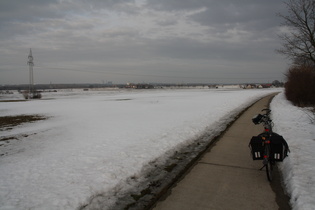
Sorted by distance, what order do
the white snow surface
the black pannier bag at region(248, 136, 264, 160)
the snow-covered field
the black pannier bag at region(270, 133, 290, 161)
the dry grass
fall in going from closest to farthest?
the white snow surface
the snow-covered field
the black pannier bag at region(270, 133, 290, 161)
the black pannier bag at region(248, 136, 264, 160)
the dry grass

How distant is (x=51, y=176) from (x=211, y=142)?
17.3 ft

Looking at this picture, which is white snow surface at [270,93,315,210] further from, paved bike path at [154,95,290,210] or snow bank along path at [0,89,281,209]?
snow bank along path at [0,89,281,209]

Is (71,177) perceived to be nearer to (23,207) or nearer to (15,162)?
(23,207)

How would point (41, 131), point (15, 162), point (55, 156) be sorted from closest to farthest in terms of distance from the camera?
1. point (15, 162)
2. point (55, 156)
3. point (41, 131)

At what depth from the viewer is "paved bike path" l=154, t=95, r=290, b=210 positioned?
4.04 m

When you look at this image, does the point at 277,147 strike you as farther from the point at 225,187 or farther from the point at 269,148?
the point at 225,187

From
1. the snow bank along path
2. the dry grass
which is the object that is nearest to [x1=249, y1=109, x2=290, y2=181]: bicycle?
the snow bank along path

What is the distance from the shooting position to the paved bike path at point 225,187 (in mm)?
4039

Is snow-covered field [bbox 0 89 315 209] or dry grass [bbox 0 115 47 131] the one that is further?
dry grass [bbox 0 115 47 131]

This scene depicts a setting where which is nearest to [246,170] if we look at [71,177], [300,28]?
[71,177]

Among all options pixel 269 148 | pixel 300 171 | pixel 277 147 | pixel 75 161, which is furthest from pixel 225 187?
pixel 75 161

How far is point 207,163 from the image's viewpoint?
616cm

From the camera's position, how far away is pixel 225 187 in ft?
15.3

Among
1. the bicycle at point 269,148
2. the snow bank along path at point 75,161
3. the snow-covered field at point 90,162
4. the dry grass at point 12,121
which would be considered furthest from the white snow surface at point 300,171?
the dry grass at point 12,121
